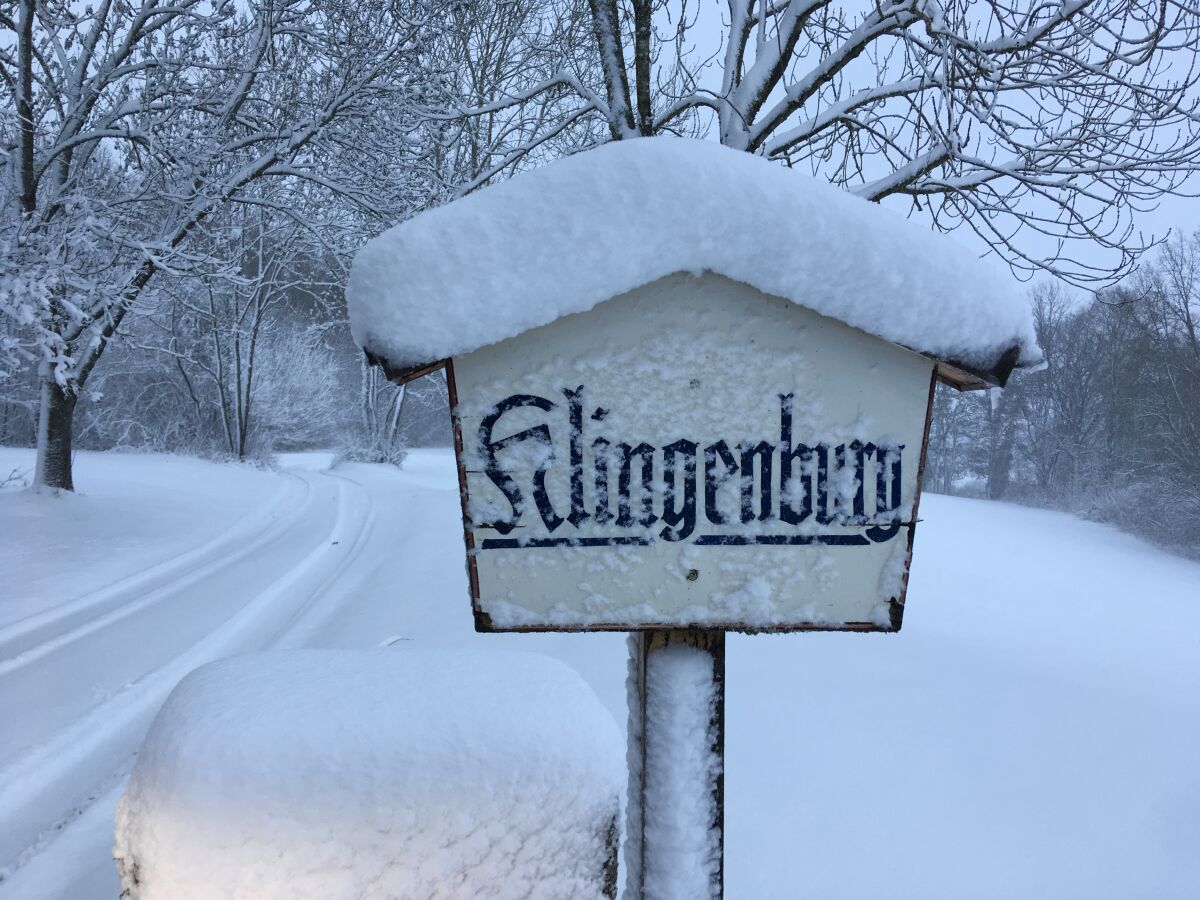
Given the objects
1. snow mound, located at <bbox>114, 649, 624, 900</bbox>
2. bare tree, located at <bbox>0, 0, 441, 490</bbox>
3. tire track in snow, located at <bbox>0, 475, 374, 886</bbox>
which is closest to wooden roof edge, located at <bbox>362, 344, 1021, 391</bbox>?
snow mound, located at <bbox>114, 649, 624, 900</bbox>

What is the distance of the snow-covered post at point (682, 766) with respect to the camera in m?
1.43

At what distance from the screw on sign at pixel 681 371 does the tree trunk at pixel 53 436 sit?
993 centimetres

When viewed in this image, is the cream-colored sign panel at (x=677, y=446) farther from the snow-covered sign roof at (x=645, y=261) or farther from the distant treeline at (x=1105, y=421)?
the distant treeline at (x=1105, y=421)

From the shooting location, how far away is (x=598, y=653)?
3.88 meters

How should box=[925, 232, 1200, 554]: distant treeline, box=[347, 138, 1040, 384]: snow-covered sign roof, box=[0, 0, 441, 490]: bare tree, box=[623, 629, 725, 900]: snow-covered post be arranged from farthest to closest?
box=[925, 232, 1200, 554]: distant treeline
box=[0, 0, 441, 490]: bare tree
box=[623, 629, 725, 900]: snow-covered post
box=[347, 138, 1040, 384]: snow-covered sign roof

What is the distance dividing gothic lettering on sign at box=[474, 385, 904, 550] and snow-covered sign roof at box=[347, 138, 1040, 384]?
6.4 inches

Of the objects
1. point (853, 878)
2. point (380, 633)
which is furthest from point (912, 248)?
point (380, 633)

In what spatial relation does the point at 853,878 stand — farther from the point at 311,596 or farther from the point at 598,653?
the point at 311,596

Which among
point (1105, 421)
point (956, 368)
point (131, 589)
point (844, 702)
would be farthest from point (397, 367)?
point (1105, 421)

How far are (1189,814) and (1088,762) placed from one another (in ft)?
1.17

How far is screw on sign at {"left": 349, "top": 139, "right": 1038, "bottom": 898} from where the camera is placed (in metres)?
1.12

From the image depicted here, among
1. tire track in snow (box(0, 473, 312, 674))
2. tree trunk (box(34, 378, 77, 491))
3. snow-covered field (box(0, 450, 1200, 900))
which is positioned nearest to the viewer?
snow-covered field (box(0, 450, 1200, 900))

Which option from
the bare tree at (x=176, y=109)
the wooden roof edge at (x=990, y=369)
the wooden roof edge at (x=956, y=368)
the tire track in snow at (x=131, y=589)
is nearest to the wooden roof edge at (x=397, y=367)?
the wooden roof edge at (x=956, y=368)

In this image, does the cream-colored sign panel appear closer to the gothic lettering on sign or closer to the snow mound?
the gothic lettering on sign
